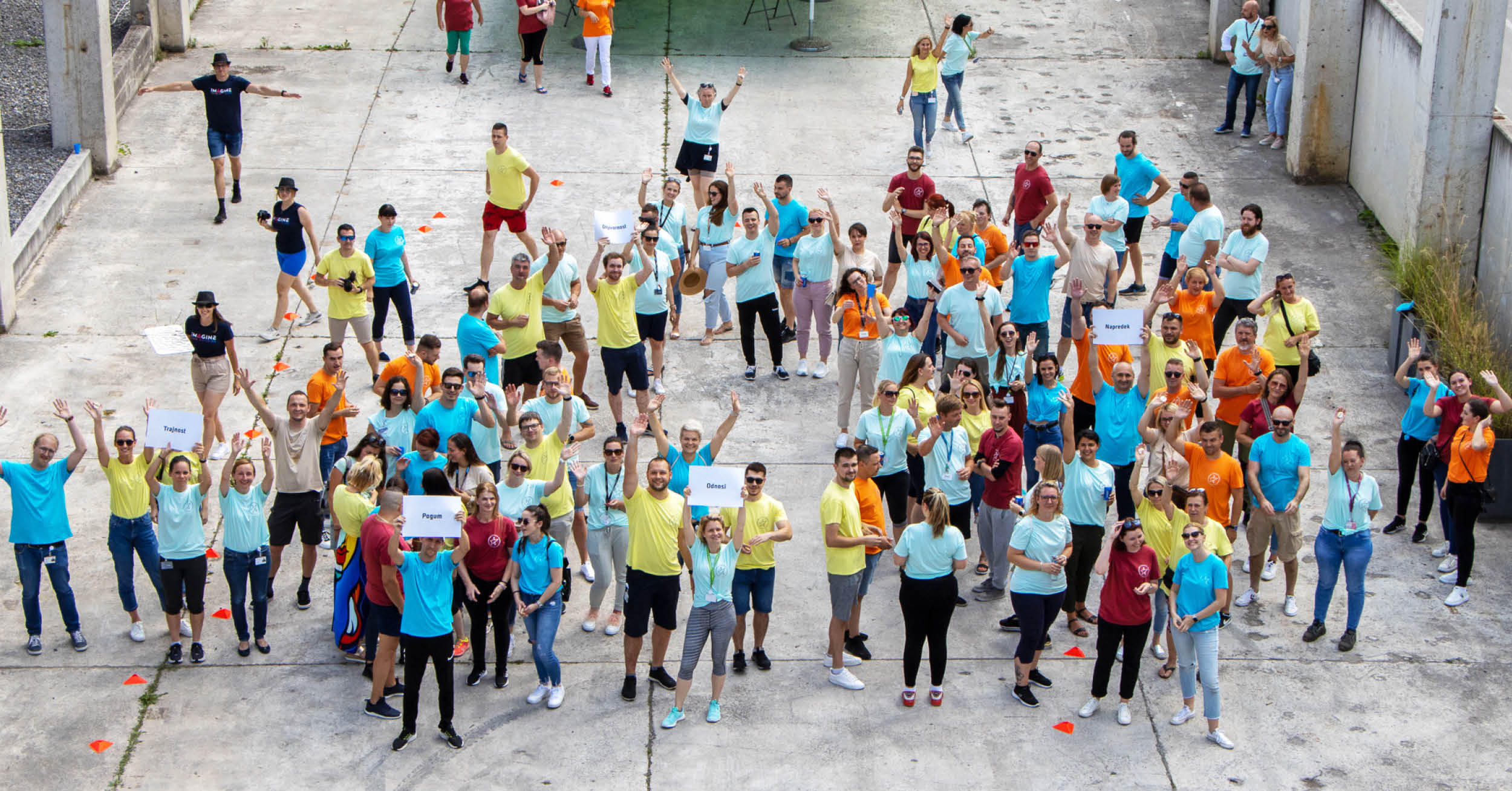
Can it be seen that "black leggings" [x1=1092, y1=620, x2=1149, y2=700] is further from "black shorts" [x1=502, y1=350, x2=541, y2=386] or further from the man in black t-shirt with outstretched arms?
the man in black t-shirt with outstretched arms

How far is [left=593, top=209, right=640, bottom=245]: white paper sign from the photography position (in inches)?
539

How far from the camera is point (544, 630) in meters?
10.2

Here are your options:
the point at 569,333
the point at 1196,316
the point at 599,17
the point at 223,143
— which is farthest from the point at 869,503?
the point at 599,17

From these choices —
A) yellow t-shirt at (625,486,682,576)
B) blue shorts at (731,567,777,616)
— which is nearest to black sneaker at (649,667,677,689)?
blue shorts at (731,567,777,616)

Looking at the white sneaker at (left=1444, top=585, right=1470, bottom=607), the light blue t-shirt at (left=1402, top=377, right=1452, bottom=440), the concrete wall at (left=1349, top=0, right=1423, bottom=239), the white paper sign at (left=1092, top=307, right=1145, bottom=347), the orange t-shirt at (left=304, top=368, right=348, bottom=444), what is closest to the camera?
the white sneaker at (left=1444, top=585, right=1470, bottom=607)

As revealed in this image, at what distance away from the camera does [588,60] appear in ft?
66.5

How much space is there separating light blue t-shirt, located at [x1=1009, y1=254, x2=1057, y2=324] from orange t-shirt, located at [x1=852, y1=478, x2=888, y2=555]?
12.1 feet

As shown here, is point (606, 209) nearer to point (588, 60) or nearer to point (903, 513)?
point (588, 60)

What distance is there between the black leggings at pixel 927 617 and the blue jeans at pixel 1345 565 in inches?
109

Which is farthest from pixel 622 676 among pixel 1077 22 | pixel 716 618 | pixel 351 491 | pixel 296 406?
pixel 1077 22

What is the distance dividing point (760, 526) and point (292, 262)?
6.94 metres

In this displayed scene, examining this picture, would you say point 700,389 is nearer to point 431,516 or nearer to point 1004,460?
point 1004,460

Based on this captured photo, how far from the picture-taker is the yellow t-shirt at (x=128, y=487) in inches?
414

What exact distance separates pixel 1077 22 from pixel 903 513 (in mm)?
13113
